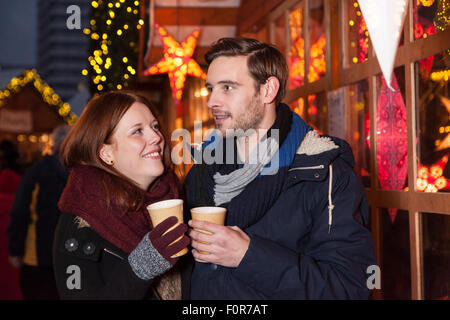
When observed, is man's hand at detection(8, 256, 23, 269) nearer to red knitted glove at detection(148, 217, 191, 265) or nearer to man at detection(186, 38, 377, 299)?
man at detection(186, 38, 377, 299)

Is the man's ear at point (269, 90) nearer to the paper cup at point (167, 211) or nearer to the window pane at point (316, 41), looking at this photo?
the paper cup at point (167, 211)

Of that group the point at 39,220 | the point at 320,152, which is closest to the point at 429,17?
the point at 320,152

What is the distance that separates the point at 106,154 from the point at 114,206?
337 mm

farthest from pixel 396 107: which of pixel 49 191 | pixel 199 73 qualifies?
pixel 49 191

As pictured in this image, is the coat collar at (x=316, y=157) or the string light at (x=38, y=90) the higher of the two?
the string light at (x=38, y=90)

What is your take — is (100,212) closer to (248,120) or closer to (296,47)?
(248,120)

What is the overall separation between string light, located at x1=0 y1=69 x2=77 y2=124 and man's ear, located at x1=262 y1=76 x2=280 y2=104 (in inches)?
535

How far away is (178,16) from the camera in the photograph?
20.0 feet

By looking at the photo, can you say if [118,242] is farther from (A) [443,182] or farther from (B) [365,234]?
(A) [443,182]

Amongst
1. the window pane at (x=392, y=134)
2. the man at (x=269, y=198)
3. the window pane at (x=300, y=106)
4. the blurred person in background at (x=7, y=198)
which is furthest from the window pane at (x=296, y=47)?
the blurred person in background at (x=7, y=198)

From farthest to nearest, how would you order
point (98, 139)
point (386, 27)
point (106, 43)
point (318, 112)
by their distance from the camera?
point (106, 43) → point (318, 112) → point (98, 139) → point (386, 27)

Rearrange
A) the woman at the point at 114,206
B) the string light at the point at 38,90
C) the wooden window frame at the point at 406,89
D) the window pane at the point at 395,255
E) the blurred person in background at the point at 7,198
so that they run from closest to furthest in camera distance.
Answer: the woman at the point at 114,206, the wooden window frame at the point at 406,89, the window pane at the point at 395,255, the blurred person in background at the point at 7,198, the string light at the point at 38,90

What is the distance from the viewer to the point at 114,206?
217 cm

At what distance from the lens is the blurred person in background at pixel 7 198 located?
19.4 feet
